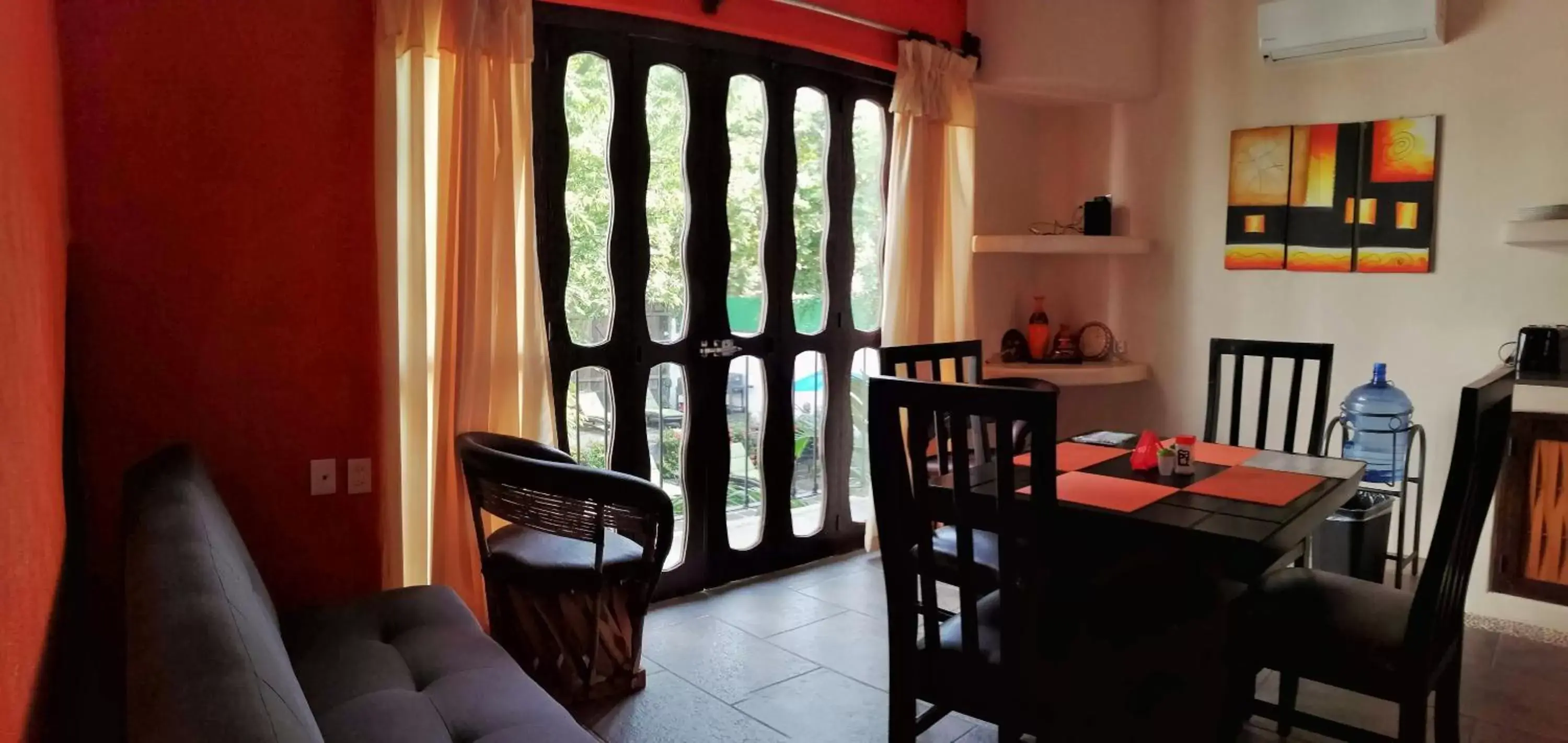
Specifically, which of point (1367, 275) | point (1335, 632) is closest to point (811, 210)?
point (1367, 275)

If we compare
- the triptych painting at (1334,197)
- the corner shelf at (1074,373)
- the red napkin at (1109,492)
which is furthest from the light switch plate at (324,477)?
the triptych painting at (1334,197)

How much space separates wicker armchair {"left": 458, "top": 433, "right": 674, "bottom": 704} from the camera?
2.59 meters

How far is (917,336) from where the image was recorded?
14.1 feet

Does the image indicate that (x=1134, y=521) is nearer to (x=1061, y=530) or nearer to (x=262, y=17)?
(x=1061, y=530)

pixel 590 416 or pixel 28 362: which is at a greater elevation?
pixel 28 362

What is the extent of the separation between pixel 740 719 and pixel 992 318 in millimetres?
2655

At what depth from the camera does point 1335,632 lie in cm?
223

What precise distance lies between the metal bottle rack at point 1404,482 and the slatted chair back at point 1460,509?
132 cm

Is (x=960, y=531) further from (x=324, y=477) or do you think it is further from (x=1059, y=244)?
(x=1059, y=244)

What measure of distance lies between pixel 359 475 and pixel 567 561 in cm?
69

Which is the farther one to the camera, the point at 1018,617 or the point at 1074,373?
the point at 1074,373

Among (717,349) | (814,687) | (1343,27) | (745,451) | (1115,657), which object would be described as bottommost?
(814,687)

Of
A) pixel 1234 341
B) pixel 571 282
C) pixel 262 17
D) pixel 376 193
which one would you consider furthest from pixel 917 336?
pixel 262 17

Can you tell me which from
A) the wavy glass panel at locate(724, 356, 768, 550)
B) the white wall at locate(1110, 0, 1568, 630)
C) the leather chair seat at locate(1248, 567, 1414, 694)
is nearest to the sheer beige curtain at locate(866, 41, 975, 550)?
the wavy glass panel at locate(724, 356, 768, 550)
